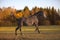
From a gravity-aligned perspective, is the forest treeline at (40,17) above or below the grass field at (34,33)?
above

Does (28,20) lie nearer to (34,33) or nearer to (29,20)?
(29,20)

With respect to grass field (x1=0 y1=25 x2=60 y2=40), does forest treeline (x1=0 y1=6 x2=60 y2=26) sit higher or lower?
higher

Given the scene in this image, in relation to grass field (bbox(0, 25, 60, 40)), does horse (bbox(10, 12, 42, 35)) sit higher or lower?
higher

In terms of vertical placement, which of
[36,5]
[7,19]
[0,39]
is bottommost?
[0,39]

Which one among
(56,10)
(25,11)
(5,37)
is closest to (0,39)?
(5,37)

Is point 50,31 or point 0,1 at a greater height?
point 0,1

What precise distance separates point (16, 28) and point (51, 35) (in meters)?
0.58

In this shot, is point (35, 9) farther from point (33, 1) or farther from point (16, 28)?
point (16, 28)

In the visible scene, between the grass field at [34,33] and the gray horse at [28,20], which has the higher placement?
the gray horse at [28,20]

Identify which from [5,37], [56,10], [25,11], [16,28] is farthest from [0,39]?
[56,10]

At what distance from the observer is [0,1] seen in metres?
2.93

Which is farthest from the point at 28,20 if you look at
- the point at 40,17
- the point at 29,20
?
the point at 40,17

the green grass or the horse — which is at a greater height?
the horse

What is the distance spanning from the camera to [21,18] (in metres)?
2.88
